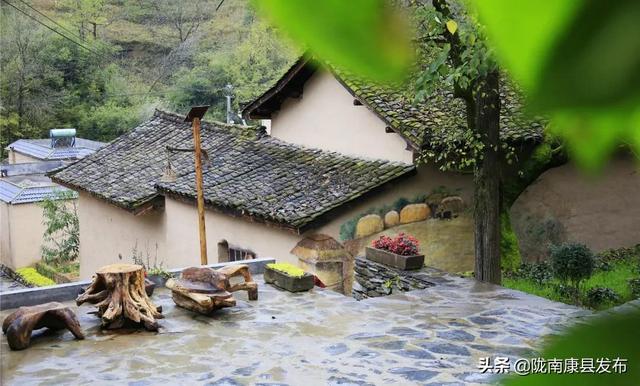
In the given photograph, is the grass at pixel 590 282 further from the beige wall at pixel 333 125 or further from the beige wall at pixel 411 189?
the beige wall at pixel 333 125

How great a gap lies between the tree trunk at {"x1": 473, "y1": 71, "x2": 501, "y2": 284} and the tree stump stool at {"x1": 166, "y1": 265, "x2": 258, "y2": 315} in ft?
7.99

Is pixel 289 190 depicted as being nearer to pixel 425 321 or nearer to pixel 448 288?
pixel 448 288

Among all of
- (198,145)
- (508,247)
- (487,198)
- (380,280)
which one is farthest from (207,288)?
(508,247)

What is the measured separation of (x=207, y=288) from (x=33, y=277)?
927cm

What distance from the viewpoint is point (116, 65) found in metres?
0.70

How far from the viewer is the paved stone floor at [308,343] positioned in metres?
4.18

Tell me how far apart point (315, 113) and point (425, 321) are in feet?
15.5

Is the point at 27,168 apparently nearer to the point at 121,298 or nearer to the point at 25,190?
the point at 25,190

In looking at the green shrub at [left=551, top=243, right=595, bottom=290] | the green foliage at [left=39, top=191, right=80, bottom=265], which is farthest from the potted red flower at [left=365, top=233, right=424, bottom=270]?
the green foliage at [left=39, top=191, right=80, bottom=265]

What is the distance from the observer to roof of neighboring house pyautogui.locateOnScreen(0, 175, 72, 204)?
46.6ft

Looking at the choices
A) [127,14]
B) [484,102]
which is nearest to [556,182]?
[484,102]

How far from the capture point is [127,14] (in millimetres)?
394

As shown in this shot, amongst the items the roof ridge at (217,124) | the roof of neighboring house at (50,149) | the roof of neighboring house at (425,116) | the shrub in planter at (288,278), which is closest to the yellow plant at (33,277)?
the roof of neighboring house at (50,149)

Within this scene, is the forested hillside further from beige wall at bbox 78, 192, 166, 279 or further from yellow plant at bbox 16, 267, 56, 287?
yellow plant at bbox 16, 267, 56, 287
